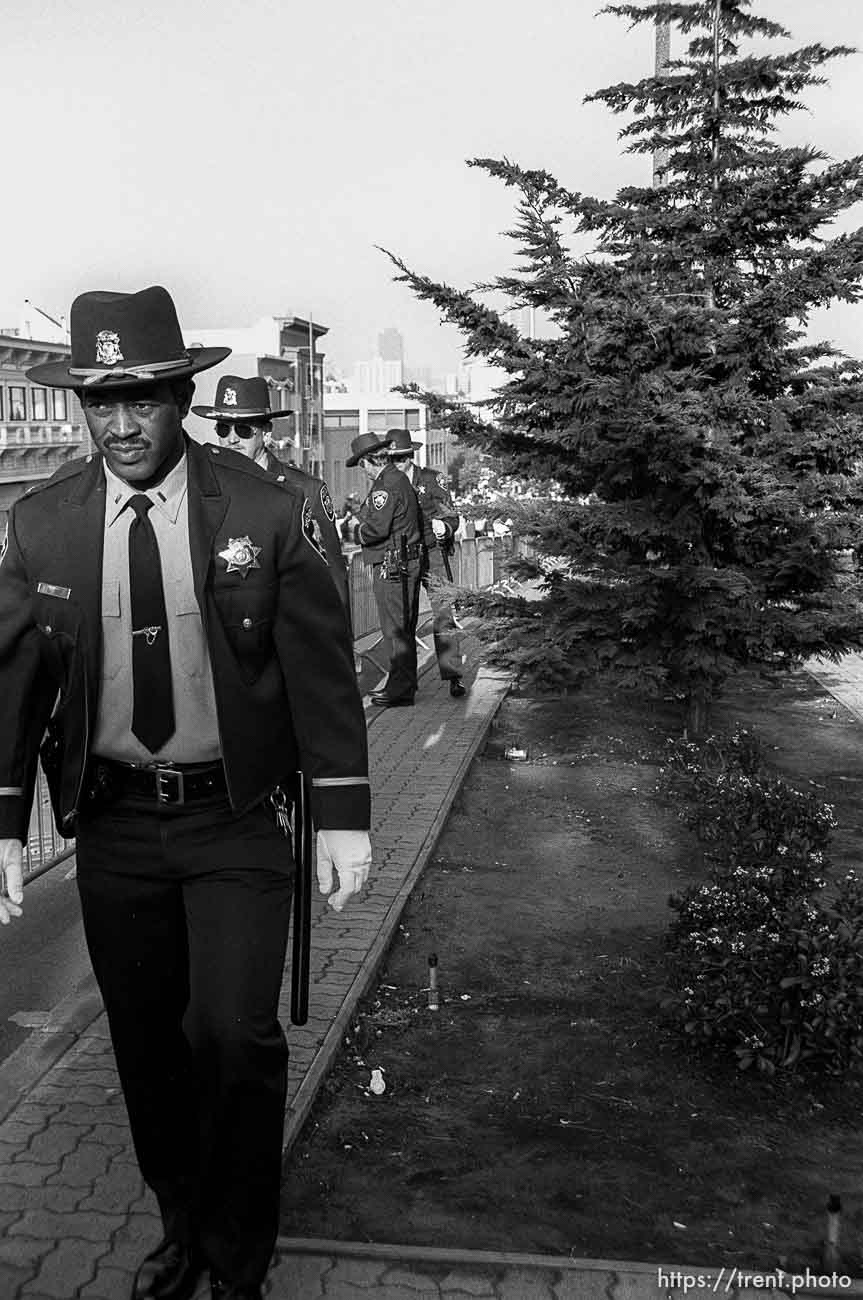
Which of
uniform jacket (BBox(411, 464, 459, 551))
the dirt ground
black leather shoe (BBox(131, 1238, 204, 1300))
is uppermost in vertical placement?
uniform jacket (BBox(411, 464, 459, 551))

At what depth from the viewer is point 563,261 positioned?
29.3ft

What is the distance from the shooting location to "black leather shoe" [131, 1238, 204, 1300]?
3557 millimetres

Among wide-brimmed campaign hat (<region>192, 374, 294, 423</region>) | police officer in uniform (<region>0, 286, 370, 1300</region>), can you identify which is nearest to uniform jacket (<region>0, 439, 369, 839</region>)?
police officer in uniform (<region>0, 286, 370, 1300</region>)

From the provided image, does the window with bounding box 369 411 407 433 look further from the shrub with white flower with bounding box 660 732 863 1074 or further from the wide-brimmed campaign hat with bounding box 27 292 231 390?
the wide-brimmed campaign hat with bounding box 27 292 231 390

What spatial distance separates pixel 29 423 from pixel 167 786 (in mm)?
70045

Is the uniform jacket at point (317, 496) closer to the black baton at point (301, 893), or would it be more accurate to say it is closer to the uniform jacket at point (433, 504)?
the black baton at point (301, 893)

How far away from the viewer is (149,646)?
135 inches

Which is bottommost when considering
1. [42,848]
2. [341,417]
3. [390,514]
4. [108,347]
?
[42,848]

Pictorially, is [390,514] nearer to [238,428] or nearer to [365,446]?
[365,446]

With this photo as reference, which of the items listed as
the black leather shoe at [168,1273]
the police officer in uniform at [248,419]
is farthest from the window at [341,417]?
the black leather shoe at [168,1273]

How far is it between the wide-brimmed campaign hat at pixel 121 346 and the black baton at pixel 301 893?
104cm

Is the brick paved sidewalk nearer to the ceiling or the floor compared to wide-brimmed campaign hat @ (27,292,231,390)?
nearer to the floor

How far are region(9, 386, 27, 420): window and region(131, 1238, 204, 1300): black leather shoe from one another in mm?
68068

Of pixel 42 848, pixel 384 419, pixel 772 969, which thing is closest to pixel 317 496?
pixel 42 848
